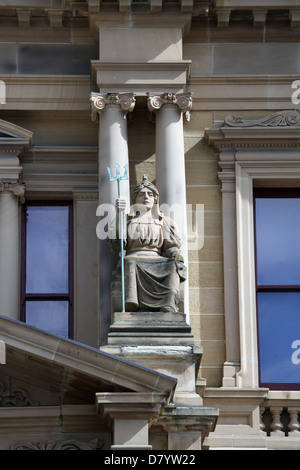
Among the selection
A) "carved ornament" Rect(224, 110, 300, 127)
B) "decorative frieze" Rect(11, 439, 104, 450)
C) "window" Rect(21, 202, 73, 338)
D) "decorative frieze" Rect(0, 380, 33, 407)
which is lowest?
"decorative frieze" Rect(11, 439, 104, 450)

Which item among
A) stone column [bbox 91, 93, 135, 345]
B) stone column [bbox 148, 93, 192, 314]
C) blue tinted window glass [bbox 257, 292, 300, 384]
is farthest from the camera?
blue tinted window glass [bbox 257, 292, 300, 384]

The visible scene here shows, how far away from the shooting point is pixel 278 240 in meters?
25.0

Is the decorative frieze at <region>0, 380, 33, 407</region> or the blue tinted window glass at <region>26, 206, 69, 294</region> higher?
the blue tinted window glass at <region>26, 206, 69, 294</region>

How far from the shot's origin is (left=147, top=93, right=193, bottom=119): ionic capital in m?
24.6

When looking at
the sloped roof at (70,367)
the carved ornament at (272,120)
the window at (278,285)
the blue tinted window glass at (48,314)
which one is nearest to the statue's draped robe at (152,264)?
the sloped roof at (70,367)

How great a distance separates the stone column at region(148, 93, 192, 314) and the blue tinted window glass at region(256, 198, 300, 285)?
4.46 feet

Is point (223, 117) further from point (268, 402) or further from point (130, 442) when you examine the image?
point (130, 442)

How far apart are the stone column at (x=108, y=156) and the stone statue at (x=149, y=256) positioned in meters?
0.69

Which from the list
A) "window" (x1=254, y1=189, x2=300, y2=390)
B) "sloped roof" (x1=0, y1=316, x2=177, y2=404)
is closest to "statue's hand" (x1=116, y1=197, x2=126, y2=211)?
"sloped roof" (x1=0, y1=316, x2=177, y2=404)

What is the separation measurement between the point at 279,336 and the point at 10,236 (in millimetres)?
3789

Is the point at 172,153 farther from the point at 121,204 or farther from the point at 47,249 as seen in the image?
the point at 47,249

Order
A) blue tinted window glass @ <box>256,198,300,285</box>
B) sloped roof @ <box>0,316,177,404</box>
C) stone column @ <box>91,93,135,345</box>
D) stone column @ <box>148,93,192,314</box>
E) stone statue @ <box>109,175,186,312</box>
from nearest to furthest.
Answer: sloped roof @ <box>0,316,177,404</box> → stone statue @ <box>109,175,186,312</box> → stone column @ <box>91,93,135,345</box> → stone column @ <box>148,93,192,314</box> → blue tinted window glass @ <box>256,198,300,285</box>

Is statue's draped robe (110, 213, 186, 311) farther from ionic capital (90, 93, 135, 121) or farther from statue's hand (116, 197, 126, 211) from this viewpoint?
ionic capital (90, 93, 135, 121)

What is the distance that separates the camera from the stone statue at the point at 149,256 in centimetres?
2238
